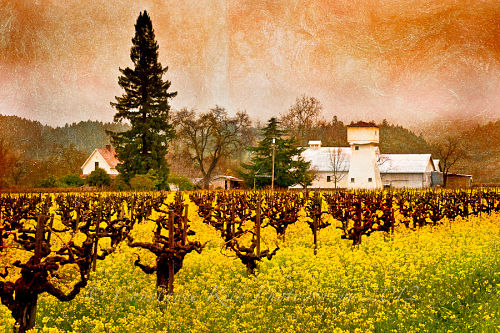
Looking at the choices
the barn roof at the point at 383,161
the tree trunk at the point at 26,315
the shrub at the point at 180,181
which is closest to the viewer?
the tree trunk at the point at 26,315

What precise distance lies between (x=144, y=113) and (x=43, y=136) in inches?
2760

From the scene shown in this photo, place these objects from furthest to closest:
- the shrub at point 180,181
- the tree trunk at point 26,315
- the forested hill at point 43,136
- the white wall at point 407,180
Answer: the forested hill at point 43,136, the white wall at point 407,180, the shrub at point 180,181, the tree trunk at point 26,315

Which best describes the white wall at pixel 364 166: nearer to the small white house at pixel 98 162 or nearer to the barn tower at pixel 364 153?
the barn tower at pixel 364 153

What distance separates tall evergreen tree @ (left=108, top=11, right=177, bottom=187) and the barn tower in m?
24.7

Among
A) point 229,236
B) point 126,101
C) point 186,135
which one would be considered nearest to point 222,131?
point 186,135

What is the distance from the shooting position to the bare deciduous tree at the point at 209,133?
8375 centimetres

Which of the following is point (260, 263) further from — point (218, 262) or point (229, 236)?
point (229, 236)

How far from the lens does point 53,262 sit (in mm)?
7812

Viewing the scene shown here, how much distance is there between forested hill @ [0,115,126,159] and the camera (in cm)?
11375

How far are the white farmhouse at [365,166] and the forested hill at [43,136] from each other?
47588 mm

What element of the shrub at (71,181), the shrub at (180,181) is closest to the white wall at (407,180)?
the shrub at (180,181)

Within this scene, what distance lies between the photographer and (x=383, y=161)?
83750 mm

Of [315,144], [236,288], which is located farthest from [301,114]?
[236,288]

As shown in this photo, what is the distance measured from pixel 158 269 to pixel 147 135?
51.3 m
